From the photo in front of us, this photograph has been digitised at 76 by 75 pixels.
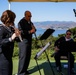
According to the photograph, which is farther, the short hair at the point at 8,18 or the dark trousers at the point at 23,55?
the dark trousers at the point at 23,55

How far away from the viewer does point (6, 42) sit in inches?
122

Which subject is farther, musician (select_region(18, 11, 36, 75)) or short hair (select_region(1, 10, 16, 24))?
musician (select_region(18, 11, 36, 75))

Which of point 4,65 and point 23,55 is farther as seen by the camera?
point 23,55

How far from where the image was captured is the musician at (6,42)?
10.3 ft

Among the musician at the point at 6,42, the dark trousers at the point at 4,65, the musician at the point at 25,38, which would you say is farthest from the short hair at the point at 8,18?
the musician at the point at 25,38

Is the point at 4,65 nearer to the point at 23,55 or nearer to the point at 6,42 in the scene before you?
the point at 6,42

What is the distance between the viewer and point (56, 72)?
21.6ft

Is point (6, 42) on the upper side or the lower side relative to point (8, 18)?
lower

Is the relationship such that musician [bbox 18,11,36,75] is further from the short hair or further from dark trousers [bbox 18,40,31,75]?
the short hair

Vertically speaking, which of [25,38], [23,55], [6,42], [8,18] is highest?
[8,18]

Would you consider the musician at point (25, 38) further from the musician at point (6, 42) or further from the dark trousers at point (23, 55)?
the musician at point (6, 42)

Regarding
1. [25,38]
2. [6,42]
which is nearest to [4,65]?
[6,42]

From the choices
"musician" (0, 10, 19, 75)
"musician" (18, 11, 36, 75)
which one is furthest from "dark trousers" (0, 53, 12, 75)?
"musician" (18, 11, 36, 75)

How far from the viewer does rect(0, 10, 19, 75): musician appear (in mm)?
3141
